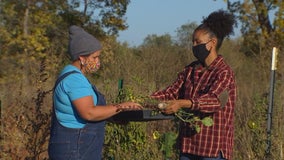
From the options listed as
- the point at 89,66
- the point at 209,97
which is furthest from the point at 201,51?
the point at 89,66

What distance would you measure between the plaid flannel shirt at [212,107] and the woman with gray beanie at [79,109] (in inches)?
22.2

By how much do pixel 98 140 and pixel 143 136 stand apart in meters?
3.16

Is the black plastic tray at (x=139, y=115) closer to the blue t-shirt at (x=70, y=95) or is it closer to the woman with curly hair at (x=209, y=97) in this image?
the woman with curly hair at (x=209, y=97)

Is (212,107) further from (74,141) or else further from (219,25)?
(74,141)

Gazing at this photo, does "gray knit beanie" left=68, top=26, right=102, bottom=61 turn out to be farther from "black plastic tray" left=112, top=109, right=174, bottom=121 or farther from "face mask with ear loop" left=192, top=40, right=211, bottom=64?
"face mask with ear loop" left=192, top=40, right=211, bottom=64

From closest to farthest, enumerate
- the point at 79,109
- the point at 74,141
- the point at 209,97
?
the point at 79,109, the point at 74,141, the point at 209,97

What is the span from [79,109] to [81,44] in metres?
0.42

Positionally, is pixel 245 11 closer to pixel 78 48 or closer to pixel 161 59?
pixel 161 59

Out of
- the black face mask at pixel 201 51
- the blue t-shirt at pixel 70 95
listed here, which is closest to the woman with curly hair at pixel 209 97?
the black face mask at pixel 201 51

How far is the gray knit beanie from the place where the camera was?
3785 millimetres

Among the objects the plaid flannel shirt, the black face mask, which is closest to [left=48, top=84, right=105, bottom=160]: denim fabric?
the plaid flannel shirt

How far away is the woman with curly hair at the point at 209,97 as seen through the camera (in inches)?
163

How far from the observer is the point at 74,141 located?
373cm

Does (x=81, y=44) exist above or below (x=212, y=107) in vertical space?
above
